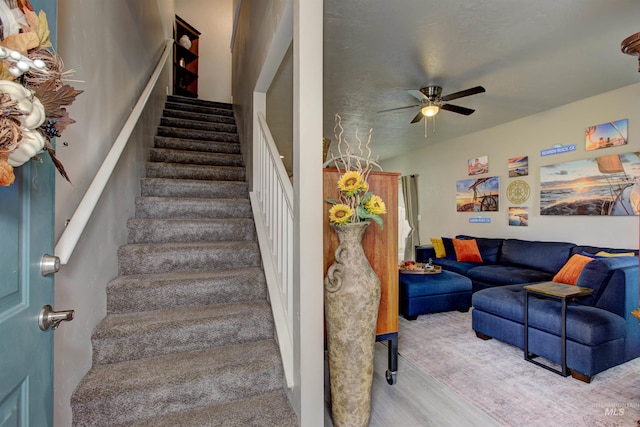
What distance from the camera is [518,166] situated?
4852mm

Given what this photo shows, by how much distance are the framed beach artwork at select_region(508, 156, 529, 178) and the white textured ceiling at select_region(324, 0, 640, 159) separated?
0.75m

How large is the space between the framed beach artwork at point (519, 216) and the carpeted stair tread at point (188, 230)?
4.33m

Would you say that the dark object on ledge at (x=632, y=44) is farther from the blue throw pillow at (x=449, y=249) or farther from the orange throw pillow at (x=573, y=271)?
the blue throw pillow at (x=449, y=249)

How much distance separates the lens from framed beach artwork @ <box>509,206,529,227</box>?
15.6ft

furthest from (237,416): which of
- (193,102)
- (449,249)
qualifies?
(449,249)

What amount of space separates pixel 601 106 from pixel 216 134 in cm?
487

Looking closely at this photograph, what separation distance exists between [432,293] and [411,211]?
390 cm

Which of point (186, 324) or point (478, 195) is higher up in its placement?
point (478, 195)

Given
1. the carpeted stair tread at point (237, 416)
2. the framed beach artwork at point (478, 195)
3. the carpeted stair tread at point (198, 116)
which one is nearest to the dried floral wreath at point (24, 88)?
the carpeted stair tread at point (237, 416)

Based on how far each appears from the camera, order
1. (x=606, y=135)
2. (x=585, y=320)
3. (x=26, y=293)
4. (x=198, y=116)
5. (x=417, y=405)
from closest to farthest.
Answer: (x=26, y=293) → (x=417, y=405) → (x=585, y=320) → (x=606, y=135) → (x=198, y=116)

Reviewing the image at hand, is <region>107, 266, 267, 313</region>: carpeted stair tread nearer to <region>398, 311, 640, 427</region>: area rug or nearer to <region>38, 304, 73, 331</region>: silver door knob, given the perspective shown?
<region>38, 304, 73, 331</region>: silver door knob

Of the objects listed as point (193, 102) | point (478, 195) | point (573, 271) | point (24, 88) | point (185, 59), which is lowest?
point (573, 271)

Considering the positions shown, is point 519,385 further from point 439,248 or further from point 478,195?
point 478,195

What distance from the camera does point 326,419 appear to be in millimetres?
1835
